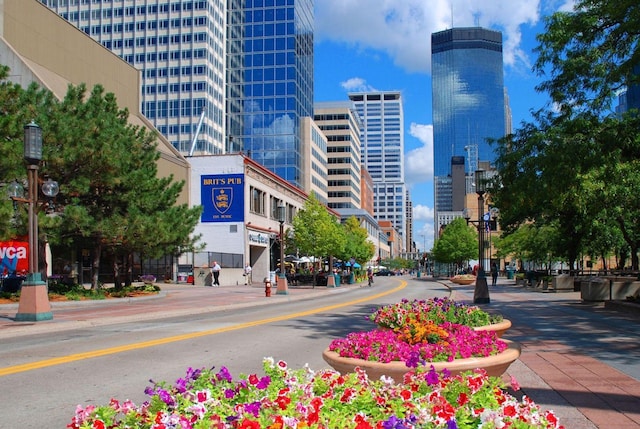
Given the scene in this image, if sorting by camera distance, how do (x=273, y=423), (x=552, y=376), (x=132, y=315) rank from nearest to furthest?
(x=273, y=423)
(x=552, y=376)
(x=132, y=315)

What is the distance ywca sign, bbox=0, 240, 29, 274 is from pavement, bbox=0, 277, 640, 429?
11857mm

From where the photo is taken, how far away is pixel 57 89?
38219 millimetres

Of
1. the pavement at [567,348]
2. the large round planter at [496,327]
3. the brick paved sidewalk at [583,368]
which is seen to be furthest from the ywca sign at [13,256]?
the large round planter at [496,327]

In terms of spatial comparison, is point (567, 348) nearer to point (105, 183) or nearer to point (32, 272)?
point (32, 272)

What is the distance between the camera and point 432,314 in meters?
8.45

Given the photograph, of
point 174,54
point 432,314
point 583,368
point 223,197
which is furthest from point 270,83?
point 432,314

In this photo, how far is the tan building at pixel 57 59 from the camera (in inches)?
1419

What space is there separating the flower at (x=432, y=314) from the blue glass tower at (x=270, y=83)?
101 m

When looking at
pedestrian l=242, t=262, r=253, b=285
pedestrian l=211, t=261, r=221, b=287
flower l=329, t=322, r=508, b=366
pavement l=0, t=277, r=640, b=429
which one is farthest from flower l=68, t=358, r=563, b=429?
pedestrian l=242, t=262, r=253, b=285

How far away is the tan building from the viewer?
3603cm

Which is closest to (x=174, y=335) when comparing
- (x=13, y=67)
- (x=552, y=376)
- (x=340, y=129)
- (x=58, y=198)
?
(x=552, y=376)

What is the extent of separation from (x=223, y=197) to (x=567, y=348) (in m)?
41.3

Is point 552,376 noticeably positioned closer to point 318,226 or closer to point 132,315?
point 132,315

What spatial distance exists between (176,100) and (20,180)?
9250 centimetres
